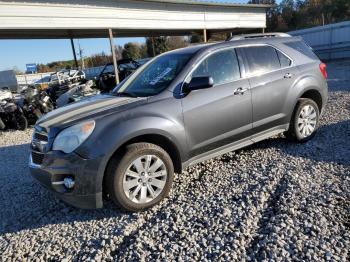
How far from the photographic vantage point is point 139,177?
367cm

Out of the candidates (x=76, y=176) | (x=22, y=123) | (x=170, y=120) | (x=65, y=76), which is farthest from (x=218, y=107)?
(x=65, y=76)

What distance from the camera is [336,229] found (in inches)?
116

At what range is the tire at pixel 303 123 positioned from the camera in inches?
204

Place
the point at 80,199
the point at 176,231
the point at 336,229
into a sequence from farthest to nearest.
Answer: the point at 80,199 < the point at 176,231 < the point at 336,229

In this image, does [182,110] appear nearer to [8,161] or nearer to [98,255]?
[98,255]

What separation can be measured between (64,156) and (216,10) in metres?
15.8

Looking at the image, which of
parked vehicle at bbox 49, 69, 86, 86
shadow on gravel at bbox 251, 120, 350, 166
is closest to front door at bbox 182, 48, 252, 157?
shadow on gravel at bbox 251, 120, 350, 166

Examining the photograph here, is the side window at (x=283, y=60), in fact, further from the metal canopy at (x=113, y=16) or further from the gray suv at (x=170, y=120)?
the metal canopy at (x=113, y=16)

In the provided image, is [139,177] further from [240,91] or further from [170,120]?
[240,91]

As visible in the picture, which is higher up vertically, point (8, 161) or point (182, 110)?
point (182, 110)

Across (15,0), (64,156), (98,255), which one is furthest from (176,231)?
(15,0)

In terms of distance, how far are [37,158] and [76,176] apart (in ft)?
2.25

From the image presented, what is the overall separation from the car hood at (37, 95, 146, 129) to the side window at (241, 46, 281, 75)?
5.70 feet

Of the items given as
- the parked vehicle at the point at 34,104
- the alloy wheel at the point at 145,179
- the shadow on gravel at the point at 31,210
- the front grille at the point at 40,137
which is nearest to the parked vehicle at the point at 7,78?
the parked vehicle at the point at 34,104
